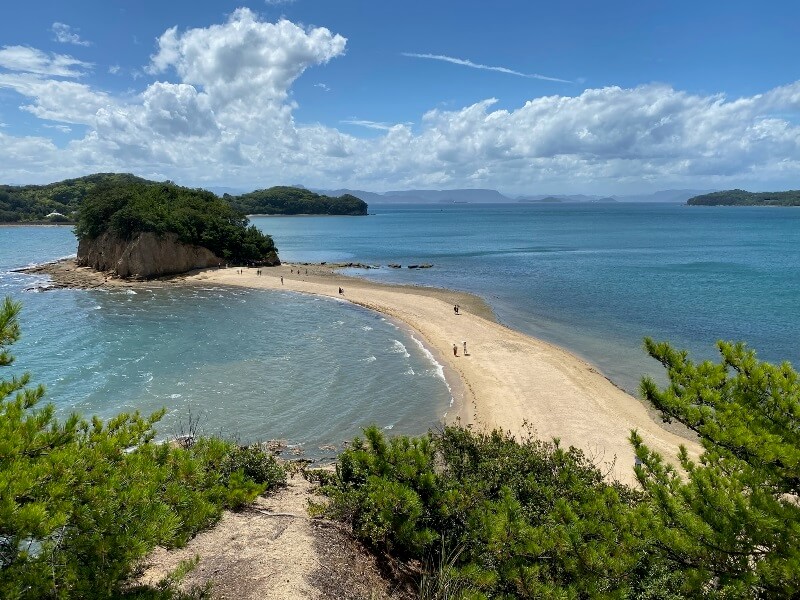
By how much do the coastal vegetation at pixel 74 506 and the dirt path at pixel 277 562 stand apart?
1625 mm

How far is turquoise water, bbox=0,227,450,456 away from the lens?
2352 centimetres

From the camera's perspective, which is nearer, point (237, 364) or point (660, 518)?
point (660, 518)

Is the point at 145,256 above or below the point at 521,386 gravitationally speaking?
above

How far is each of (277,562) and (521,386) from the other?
2095 cm

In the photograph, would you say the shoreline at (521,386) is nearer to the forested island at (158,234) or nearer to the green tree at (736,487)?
the green tree at (736,487)

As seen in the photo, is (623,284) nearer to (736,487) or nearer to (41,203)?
(736,487)

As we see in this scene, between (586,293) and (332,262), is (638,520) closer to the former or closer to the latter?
Result: (586,293)

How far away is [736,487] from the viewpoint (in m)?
6.97

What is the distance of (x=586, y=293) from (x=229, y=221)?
50141 millimetres

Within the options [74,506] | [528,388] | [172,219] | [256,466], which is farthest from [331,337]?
[172,219]

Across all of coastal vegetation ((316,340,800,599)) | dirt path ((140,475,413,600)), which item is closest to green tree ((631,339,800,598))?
coastal vegetation ((316,340,800,599))

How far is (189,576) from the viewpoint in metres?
8.52

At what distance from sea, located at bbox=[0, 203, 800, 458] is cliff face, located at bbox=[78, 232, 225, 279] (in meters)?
7.13

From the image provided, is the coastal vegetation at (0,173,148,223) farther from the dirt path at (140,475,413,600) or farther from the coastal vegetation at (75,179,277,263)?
the dirt path at (140,475,413,600)
